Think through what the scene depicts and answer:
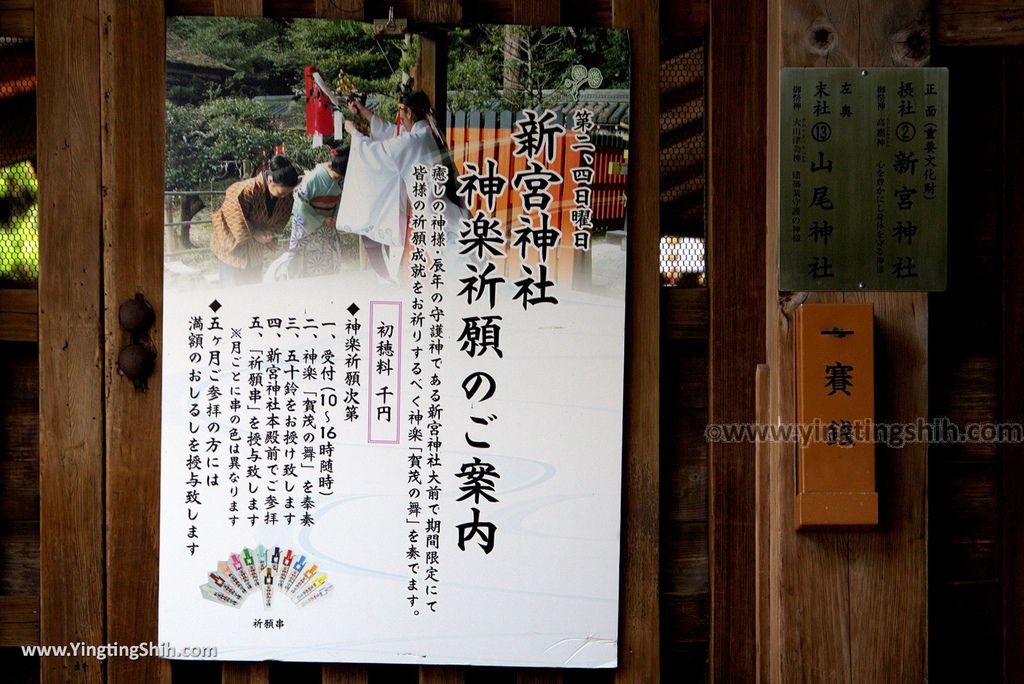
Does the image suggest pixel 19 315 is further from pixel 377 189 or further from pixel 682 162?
pixel 682 162

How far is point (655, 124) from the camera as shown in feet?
9.37

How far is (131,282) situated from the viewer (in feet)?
9.31

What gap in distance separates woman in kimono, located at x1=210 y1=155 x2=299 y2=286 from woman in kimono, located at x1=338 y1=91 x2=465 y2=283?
212mm

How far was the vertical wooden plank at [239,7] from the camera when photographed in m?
2.84

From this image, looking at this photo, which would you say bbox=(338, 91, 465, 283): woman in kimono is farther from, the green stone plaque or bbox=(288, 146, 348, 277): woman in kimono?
the green stone plaque

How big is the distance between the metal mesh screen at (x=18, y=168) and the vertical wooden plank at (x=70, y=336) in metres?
0.09

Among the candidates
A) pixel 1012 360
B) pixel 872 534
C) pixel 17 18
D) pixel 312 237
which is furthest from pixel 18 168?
pixel 1012 360

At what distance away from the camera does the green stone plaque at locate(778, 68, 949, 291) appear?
104 inches

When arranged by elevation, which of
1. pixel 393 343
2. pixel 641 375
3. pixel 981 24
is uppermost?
pixel 981 24

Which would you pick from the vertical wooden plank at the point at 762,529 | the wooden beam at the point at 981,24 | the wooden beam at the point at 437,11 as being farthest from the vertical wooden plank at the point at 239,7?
the wooden beam at the point at 981,24

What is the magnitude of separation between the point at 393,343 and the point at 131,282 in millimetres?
948

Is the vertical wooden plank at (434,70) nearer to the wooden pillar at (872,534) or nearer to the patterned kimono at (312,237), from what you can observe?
the patterned kimono at (312,237)

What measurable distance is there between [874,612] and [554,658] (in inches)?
41.8

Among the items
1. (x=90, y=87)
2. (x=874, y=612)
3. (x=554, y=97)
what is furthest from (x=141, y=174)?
(x=874, y=612)
